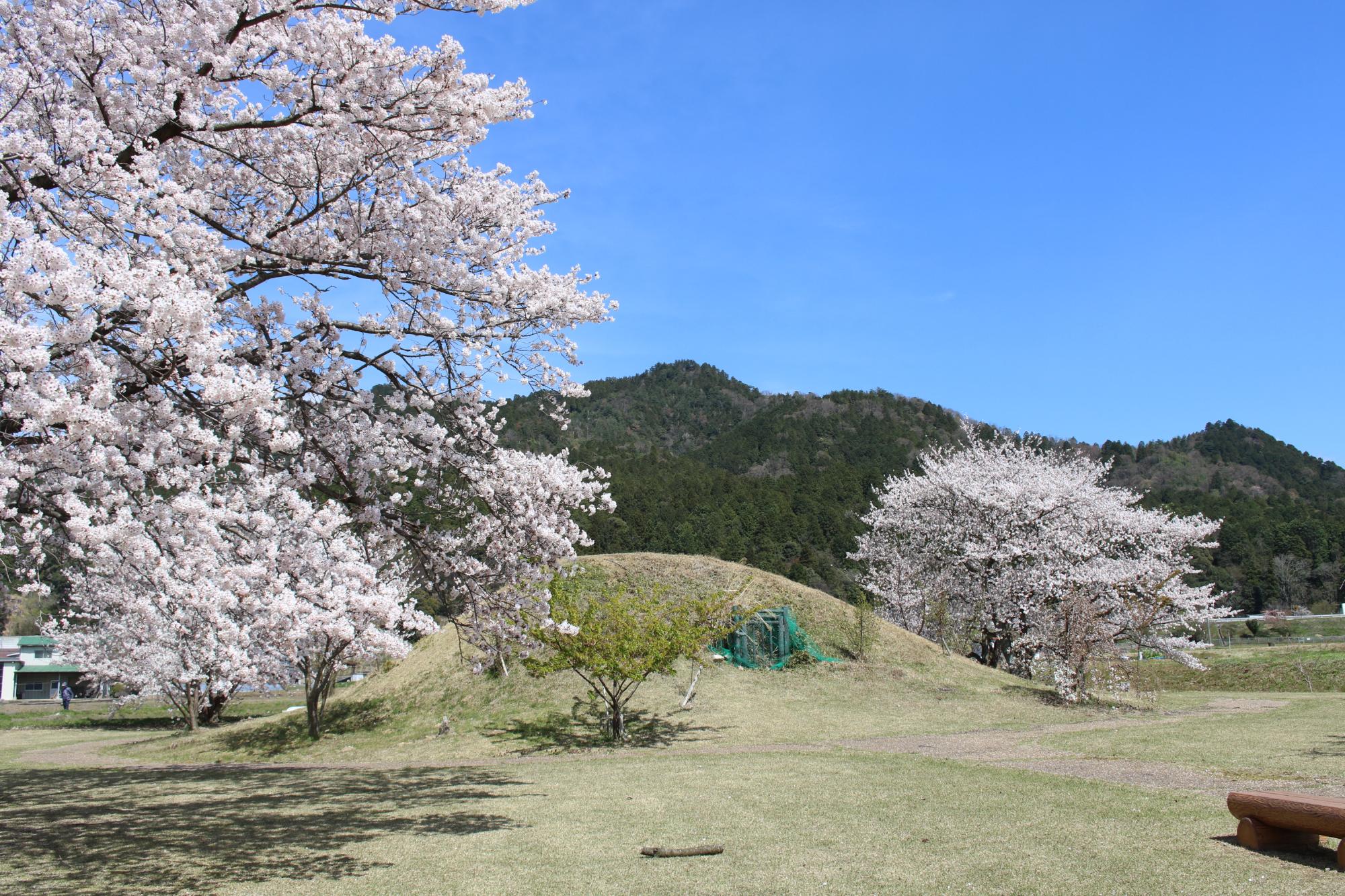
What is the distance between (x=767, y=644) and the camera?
1842 cm

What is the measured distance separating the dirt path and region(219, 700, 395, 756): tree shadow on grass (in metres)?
1.22

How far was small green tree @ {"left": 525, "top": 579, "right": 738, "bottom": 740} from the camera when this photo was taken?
12.8 metres

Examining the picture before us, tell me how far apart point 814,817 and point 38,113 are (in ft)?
25.8

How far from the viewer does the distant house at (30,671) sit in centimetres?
5022

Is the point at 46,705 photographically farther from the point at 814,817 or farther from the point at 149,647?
the point at 814,817

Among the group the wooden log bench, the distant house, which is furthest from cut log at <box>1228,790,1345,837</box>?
the distant house

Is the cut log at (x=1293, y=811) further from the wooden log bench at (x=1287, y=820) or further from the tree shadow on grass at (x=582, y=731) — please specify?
the tree shadow on grass at (x=582, y=731)

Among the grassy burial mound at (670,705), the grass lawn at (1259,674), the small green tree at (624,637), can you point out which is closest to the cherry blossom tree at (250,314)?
the small green tree at (624,637)

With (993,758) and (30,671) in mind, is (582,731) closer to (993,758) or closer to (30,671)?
(993,758)

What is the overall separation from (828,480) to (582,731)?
68.7 m

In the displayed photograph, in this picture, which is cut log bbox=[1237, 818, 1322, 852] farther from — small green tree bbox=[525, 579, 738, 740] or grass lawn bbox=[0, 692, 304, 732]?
grass lawn bbox=[0, 692, 304, 732]

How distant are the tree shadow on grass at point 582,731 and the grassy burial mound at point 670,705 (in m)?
0.03

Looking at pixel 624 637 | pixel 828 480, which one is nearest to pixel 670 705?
pixel 624 637

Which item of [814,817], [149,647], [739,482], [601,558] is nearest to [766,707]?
[601,558]
